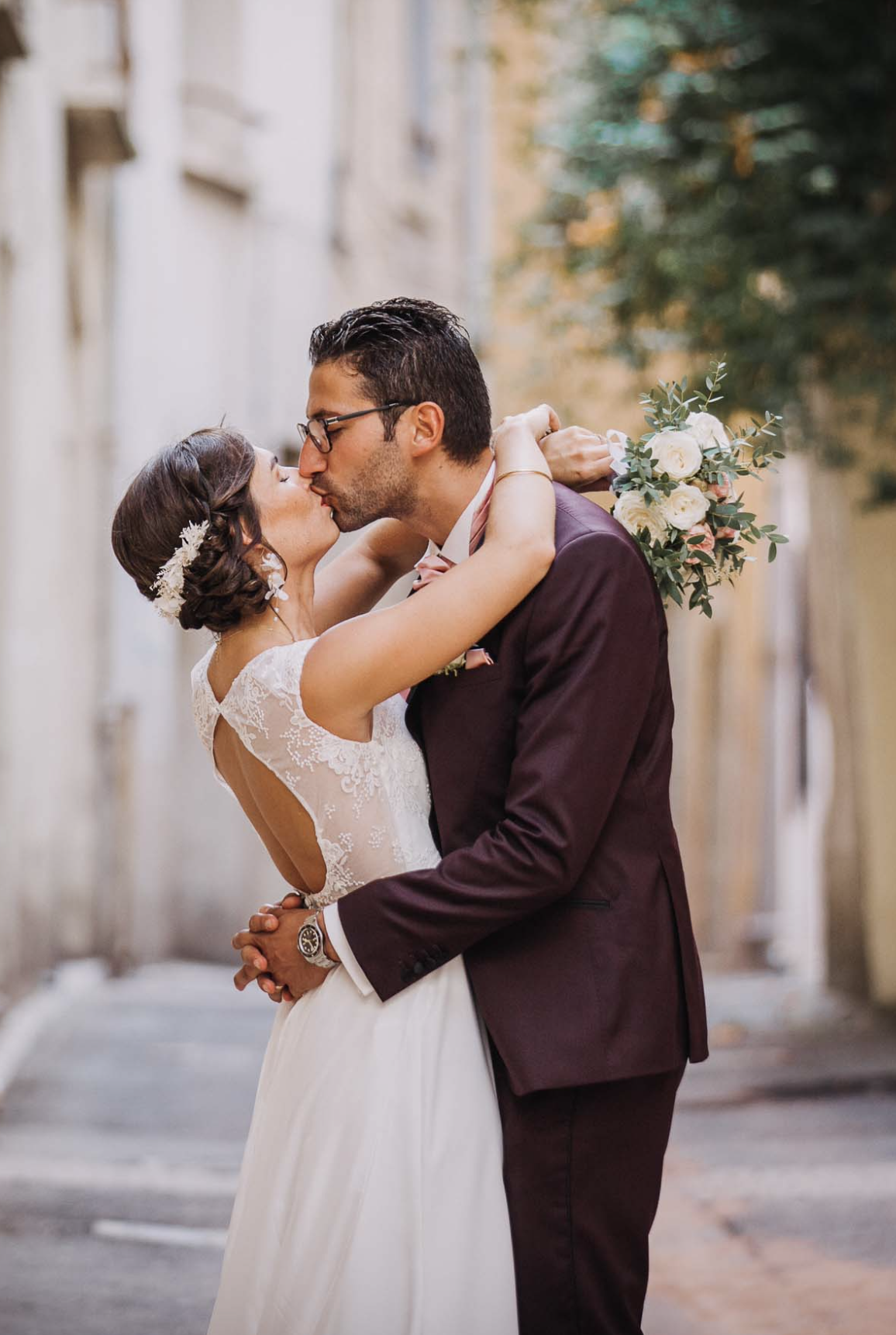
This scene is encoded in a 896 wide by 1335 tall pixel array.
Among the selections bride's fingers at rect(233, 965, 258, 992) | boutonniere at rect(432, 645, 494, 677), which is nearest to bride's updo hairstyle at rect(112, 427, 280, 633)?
boutonniere at rect(432, 645, 494, 677)

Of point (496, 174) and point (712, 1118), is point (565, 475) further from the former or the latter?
point (496, 174)

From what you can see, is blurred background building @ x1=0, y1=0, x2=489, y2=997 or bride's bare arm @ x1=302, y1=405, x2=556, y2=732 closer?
bride's bare arm @ x1=302, y1=405, x2=556, y2=732

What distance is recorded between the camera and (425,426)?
3027 mm

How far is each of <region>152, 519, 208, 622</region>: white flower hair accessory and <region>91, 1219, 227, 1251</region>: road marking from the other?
3.19 m

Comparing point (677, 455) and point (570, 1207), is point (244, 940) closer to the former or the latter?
point (570, 1207)

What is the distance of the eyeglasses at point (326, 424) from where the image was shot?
301 centimetres

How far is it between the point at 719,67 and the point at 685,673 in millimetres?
9675

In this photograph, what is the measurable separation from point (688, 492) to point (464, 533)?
0.42 meters

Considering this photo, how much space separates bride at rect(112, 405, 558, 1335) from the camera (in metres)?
2.84

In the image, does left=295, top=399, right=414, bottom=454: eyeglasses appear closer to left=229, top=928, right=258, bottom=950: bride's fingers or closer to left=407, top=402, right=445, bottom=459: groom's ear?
left=407, top=402, right=445, bottom=459: groom's ear

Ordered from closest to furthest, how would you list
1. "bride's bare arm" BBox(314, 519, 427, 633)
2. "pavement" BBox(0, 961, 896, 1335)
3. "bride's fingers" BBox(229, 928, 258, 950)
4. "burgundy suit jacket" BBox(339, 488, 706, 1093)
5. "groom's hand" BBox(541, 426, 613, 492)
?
1. "burgundy suit jacket" BBox(339, 488, 706, 1093)
2. "bride's fingers" BBox(229, 928, 258, 950)
3. "groom's hand" BBox(541, 426, 613, 492)
4. "bride's bare arm" BBox(314, 519, 427, 633)
5. "pavement" BBox(0, 961, 896, 1335)

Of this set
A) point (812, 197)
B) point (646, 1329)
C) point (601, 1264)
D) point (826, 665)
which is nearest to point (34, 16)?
point (812, 197)

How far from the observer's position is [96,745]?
39.7ft

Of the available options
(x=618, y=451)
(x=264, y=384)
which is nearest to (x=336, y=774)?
(x=618, y=451)
